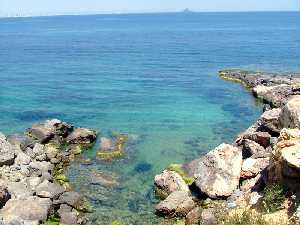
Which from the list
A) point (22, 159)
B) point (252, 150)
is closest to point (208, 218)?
point (252, 150)

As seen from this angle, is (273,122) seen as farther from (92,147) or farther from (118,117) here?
(118,117)

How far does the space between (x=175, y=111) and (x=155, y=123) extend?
7.38 meters

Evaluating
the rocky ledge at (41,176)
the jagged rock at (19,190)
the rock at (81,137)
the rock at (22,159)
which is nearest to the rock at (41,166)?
the rocky ledge at (41,176)

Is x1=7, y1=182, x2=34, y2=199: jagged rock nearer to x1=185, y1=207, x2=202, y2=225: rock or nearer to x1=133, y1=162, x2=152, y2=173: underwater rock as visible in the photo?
x1=133, y1=162, x2=152, y2=173: underwater rock

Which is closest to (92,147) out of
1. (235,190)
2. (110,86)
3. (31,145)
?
(31,145)

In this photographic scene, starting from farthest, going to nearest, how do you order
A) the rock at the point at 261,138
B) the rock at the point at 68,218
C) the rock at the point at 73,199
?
the rock at the point at 261,138 → the rock at the point at 73,199 → the rock at the point at 68,218

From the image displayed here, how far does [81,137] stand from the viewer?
54.5 m

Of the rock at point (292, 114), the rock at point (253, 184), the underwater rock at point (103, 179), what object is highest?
the rock at point (292, 114)

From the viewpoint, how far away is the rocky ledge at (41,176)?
116 ft

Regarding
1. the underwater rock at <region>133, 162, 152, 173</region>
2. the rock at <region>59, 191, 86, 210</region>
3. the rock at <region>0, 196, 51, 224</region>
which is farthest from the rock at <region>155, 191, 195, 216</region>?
the underwater rock at <region>133, 162, 152, 173</region>

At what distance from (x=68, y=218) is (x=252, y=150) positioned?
61.2 feet

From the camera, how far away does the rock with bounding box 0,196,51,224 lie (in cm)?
3441

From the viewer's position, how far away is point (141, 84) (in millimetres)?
92625

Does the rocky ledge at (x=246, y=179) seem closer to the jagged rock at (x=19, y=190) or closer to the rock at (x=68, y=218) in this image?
the rock at (x=68, y=218)
